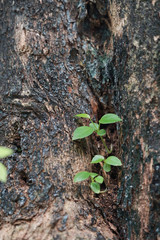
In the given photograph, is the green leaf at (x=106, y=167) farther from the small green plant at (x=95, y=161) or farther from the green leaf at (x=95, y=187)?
the green leaf at (x=95, y=187)

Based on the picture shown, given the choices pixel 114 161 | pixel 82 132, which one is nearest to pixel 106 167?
pixel 114 161

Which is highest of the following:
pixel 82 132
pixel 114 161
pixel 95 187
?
pixel 82 132

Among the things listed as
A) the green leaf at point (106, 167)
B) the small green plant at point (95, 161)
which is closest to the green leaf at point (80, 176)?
the small green plant at point (95, 161)

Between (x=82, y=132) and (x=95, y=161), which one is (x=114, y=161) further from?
(x=82, y=132)

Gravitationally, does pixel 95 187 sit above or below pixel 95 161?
below

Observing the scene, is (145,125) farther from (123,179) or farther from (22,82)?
(22,82)

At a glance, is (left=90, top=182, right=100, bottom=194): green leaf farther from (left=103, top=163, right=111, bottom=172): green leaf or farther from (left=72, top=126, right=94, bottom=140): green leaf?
(left=72, top=126, right=94, bottom=140): green leaf

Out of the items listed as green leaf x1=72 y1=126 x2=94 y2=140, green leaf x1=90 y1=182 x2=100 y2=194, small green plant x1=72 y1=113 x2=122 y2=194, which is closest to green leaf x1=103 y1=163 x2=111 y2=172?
small green plant x1=72 y1=113 x2=122 y2=194
